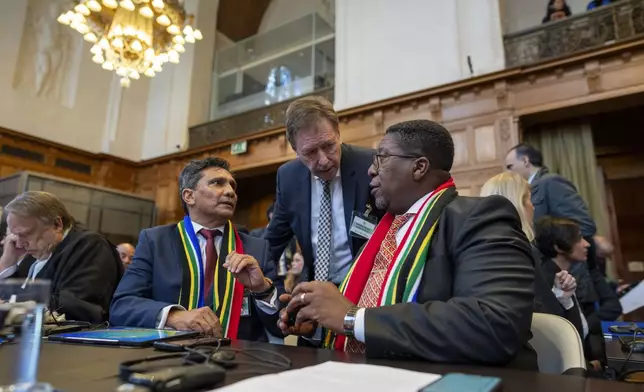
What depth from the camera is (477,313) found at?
930 mm

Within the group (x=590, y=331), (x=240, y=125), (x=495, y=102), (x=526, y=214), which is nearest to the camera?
(x=526, y=214)

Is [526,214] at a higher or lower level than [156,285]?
higher

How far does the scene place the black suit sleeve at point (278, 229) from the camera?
220 centimetres

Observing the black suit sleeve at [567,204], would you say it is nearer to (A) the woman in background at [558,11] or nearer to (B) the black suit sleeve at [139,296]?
(B) the black suit sleeve at [139,296]

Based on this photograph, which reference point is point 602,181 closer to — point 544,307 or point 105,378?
point 544,307

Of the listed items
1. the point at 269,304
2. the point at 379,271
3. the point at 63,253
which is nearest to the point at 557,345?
the point at 379,271

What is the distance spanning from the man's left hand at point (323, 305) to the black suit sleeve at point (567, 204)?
255 cm

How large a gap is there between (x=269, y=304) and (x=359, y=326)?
767 mm

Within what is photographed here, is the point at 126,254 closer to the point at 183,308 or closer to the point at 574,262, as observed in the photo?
the point at 183,308

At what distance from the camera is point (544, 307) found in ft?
5.97

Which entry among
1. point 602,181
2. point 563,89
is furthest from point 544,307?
point 602,181

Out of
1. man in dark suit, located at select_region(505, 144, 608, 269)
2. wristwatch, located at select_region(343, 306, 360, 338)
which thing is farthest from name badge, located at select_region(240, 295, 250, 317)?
man in dark suit, located at select_region(505, 144, 608, 269)

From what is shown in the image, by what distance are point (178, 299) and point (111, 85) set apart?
8.76 m

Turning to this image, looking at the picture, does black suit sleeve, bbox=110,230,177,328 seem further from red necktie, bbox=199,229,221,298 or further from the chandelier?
the chandelier
